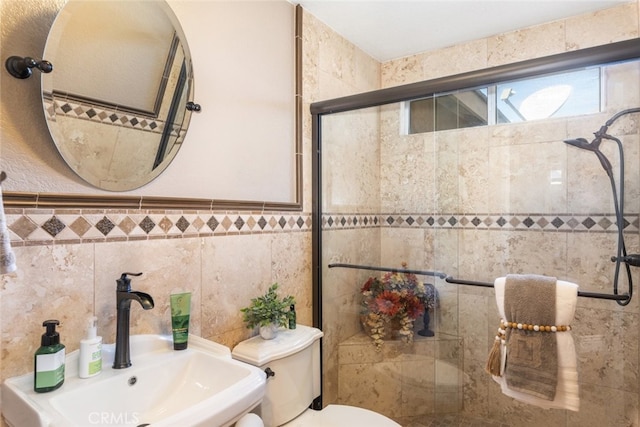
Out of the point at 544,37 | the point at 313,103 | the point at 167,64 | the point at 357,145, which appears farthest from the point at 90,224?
the point at 544,37

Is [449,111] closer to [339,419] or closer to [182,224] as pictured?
[182,224]

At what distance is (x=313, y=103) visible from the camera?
1.94 metres

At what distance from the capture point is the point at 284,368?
1394 millimetres

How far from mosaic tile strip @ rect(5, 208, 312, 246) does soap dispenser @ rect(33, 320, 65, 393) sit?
242mm

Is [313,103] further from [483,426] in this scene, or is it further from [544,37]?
[483,426]

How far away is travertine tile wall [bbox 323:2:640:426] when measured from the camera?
1.66 meters

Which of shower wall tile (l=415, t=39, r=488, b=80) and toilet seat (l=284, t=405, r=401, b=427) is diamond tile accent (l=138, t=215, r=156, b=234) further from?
shower wall tile (l=415, t=39, r=488, b=80)

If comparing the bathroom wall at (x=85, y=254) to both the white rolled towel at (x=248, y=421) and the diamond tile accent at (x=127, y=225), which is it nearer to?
the diamond tile accent at (x=127, y=225)

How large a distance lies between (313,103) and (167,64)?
0.86 metres

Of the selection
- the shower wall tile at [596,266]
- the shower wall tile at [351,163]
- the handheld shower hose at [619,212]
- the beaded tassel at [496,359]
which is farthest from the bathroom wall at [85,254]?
the handheld shower hose at [619,212]

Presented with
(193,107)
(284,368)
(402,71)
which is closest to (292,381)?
(284,368)

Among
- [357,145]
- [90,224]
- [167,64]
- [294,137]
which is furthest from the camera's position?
[357,145]

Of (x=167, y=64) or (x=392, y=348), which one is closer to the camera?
(x=167, y=64)

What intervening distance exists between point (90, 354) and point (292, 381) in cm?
75
